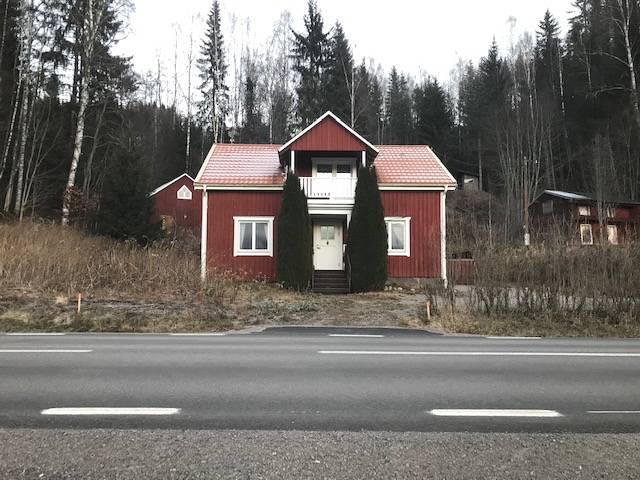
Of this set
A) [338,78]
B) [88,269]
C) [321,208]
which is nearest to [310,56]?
[338,78]

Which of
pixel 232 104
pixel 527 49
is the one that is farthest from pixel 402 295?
pixel 527 49

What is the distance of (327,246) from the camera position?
2353 cm

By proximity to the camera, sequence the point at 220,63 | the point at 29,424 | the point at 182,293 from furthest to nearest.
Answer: the point at 220,63
the point at 182,293
the point at 29,424

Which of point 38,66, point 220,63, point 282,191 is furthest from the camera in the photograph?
point 220,63

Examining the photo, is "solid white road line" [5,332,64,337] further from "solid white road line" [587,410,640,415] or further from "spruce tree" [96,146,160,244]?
"spruce tree" [96,146,160,244]

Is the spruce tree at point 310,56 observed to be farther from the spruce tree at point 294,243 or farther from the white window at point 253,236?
the spruce tree at point 294,243

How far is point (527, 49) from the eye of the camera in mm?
57656

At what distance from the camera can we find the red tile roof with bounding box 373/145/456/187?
73.9 ft

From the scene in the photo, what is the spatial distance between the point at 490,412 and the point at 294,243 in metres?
15.1

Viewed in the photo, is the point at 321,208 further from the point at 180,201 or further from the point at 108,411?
the point at 180,201

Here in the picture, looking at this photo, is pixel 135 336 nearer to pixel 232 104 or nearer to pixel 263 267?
pixel 263 267

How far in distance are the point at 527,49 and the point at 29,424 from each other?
63346mm

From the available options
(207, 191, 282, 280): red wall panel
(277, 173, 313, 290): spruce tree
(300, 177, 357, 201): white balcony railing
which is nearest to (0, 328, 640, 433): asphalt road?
(277, 173, 313, 290): spruce tree

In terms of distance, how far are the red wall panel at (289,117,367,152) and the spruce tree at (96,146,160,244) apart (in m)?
9.48
